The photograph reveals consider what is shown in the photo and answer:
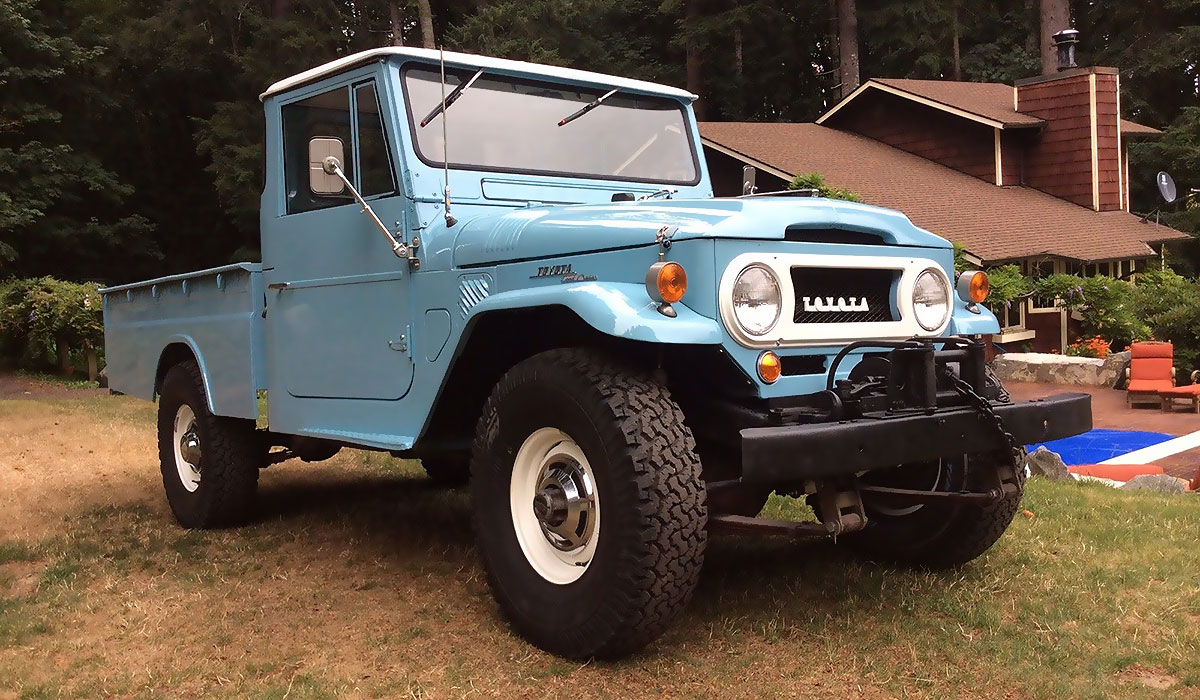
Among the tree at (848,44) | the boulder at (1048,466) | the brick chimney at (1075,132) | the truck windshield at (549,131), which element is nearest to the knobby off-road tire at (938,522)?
the truck windshield at (549,131)

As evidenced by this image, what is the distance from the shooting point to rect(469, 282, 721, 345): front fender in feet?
10.8

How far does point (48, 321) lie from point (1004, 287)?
1493 centimetres

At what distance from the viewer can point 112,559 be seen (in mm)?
5211

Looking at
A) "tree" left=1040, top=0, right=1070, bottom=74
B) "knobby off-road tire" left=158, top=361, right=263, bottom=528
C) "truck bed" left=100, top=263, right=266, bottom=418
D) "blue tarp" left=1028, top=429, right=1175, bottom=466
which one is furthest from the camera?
"tree" left=1040, top=0, right=1070, bottom=74

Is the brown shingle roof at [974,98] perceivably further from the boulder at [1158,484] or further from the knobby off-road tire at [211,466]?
the knobby off-road tire at [211,466]

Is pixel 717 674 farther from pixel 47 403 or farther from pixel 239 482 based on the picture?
pixel 47 403

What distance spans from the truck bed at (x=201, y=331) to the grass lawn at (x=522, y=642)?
0.86 meters

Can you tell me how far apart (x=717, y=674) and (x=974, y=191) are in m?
20.0

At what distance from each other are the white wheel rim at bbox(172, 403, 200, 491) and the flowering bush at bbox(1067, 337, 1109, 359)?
47.2 ft

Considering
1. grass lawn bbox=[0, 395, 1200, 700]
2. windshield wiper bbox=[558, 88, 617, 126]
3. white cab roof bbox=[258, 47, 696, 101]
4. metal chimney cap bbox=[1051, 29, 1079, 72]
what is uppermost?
metal chimney cap bbox=[1051, 29, 1079, 72]

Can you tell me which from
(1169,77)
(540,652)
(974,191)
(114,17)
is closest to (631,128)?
(540,652)

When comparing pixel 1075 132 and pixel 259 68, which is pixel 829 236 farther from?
pixel 259 68

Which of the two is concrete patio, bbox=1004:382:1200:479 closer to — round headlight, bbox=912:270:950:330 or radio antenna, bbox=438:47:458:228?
round headlight, bbox=912:270:950:330

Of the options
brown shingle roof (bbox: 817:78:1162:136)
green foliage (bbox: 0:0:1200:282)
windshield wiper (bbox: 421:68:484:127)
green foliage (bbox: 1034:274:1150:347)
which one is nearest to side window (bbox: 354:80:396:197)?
windshield wiper (bbox: 421:68:484:127)
